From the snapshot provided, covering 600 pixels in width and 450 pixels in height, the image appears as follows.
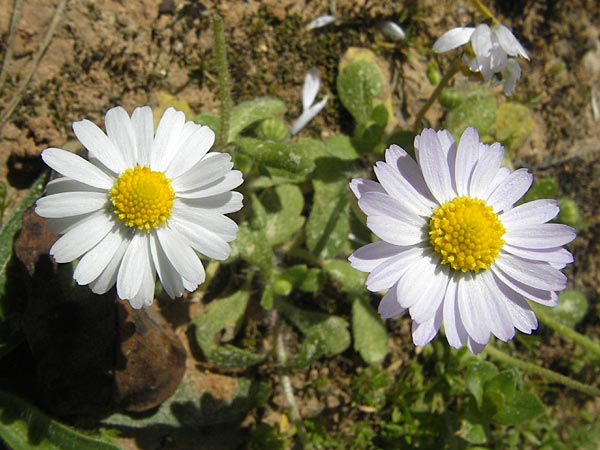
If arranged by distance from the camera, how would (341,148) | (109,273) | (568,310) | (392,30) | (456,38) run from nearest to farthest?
1. (109,273)
2. (456,38)
3. (341,148)
4. (392,30)
5. (568,310)

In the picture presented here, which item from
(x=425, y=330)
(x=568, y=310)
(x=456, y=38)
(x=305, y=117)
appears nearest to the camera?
(x=425, y=330)

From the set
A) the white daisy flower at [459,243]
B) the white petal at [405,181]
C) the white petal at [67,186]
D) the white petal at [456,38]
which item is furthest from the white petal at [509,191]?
the white petal at [67,186]

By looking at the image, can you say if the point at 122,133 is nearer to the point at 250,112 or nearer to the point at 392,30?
the point at 250,112

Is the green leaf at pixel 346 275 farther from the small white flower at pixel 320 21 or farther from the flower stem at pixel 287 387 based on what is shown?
the small white flower at pixel 320 21

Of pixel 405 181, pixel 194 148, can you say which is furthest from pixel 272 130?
pixel 405 181

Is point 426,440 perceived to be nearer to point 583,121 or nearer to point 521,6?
point 583,121

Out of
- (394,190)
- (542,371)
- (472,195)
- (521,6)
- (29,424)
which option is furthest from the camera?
(521,6)

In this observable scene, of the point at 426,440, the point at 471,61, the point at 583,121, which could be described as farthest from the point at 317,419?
the point at 583,121
